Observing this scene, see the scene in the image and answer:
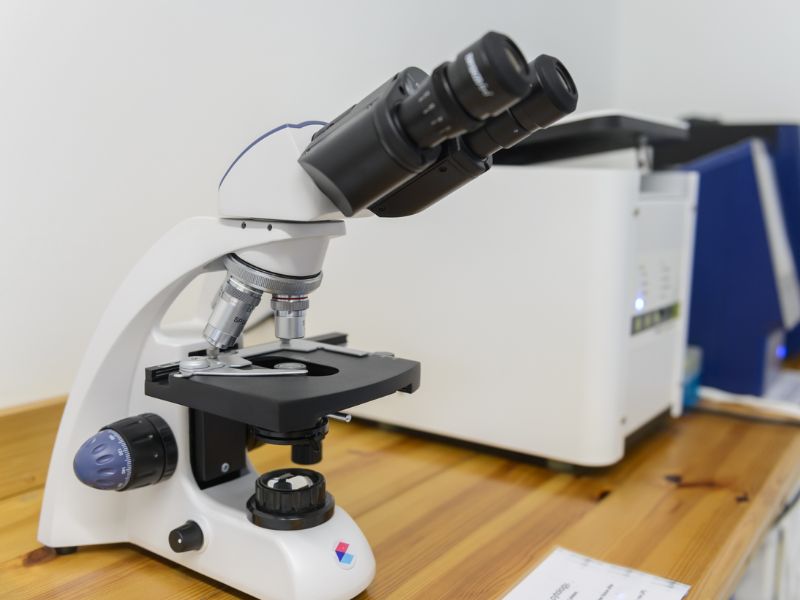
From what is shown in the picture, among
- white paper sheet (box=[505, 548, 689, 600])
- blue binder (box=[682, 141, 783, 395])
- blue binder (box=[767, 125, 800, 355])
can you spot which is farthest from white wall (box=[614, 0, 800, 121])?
white paper sheet (box=[505, 548, 689, 600])

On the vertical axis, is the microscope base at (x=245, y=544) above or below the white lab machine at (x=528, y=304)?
below

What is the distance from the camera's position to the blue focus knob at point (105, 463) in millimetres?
594

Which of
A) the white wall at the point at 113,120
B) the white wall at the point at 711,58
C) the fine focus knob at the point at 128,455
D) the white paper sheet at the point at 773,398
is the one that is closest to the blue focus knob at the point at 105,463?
the fine focus knob at the point at 128,455

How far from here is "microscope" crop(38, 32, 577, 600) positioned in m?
0.51

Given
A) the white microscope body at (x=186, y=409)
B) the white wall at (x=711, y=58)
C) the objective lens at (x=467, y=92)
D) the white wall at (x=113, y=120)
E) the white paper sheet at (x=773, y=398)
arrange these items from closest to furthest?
the objective lens at (x=467, y=92) < the white microscope body at (x=186, y=409) < the white wall at (x=113, y=120) < the white paper sheet at (x=773, y=398) < the white wall at (x=711, y=58)

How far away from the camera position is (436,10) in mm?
1267

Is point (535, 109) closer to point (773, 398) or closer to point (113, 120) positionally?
point (113, 120)

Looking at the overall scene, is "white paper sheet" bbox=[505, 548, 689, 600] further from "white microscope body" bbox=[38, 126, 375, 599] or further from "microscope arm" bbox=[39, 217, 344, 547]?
"microscope arm" bbox=[39, 217, 344, 547]

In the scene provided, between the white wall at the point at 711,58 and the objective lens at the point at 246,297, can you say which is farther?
the white wall at the point at 711,58

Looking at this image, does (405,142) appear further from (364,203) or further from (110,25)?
(110,25)

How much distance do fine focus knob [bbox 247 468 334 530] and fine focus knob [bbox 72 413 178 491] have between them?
0.09 meters

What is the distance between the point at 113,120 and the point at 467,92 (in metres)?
0.56

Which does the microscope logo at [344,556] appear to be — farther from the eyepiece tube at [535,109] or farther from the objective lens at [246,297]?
the eyepiece tube at [535,109]

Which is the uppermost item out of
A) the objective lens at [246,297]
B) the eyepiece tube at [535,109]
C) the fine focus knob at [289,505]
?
the eyepiece tube at [535,109]
